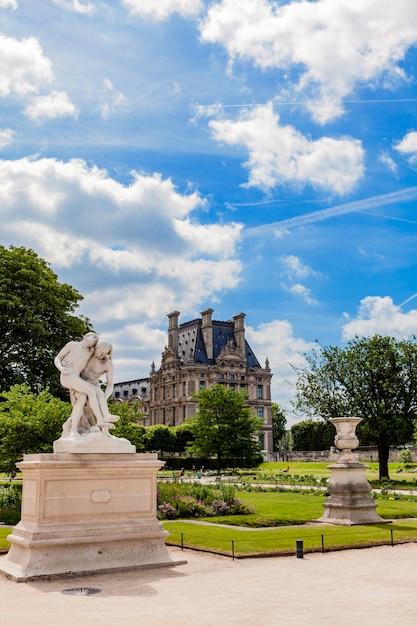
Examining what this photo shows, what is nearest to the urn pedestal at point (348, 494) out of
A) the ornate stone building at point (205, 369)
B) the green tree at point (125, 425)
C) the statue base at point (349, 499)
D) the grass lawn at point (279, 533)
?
the statue base at point (349, 499)

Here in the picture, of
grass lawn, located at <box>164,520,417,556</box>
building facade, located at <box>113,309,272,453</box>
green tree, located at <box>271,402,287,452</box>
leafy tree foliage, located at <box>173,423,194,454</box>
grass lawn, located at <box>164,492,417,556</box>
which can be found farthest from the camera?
green tree, located at <box>271,402,287,452</box>

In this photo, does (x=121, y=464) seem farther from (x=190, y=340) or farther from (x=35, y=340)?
Answer: (x=190, y=340)

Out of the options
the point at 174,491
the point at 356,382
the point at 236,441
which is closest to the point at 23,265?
the point at 174,491

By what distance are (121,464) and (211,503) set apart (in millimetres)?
10086

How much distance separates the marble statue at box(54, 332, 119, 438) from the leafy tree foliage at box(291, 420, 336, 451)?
87786mm

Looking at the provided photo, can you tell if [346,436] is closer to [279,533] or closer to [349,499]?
[349,499]

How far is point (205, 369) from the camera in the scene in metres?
108

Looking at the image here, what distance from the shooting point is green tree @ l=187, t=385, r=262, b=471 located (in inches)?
2104

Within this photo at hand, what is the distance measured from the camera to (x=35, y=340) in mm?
33500

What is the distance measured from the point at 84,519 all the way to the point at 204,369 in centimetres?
9655

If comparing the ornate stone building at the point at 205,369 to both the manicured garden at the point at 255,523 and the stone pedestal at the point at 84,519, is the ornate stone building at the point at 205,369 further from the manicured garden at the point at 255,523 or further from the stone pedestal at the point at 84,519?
the stone pedestal at the point at 84,519

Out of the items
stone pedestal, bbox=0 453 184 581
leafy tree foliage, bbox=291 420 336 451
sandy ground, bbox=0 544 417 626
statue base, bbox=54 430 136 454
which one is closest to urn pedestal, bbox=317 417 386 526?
sandy ground, bbox=0 544 417 626

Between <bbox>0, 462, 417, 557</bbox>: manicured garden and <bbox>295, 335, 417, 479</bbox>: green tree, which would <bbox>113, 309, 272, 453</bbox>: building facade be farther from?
<bbox>0, 462, 417, 557</bbox>: manicured garden

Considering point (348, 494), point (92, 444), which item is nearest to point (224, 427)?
point (348, 494)
